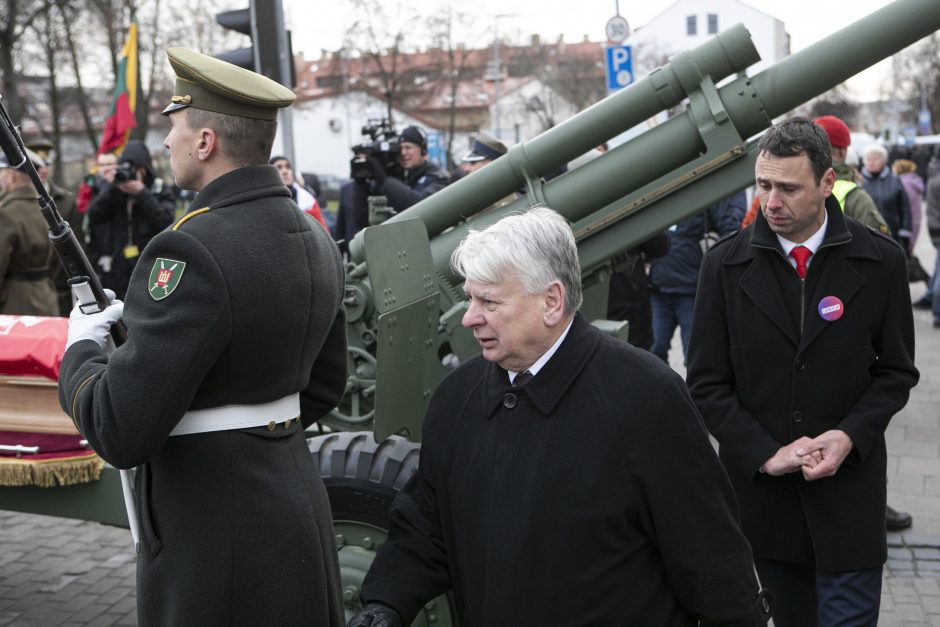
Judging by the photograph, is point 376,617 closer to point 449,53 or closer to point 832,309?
point 832,309

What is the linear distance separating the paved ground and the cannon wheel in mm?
1608

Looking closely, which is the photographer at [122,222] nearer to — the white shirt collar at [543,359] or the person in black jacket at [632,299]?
the person in black jacket at [632,299]

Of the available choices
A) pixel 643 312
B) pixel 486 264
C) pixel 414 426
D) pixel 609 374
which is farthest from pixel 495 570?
pixel 643 312

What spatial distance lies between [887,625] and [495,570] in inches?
120

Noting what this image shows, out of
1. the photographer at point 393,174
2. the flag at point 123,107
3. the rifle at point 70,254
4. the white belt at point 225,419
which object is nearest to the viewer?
the white belt at point 225,419

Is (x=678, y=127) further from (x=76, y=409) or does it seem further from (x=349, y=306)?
(x=76, y=409)

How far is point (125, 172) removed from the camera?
25.5ft

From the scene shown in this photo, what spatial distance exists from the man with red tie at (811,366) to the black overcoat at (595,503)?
103 centimetres

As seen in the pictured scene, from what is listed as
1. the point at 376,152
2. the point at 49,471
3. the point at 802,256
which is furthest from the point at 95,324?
the point at 376,152

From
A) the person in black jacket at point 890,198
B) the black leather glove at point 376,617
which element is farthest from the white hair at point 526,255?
the person in black jacket at point 890,198

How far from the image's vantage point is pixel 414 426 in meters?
4.27

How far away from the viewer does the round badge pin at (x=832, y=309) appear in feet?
11.0

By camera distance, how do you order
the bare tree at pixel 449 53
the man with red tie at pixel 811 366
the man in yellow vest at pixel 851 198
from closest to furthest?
the man with red tie at pixel 811 366 → the man in yellow vest at pixel 851 198 → the bare tree at pixel 449 53

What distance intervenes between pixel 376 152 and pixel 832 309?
3.87 metres
